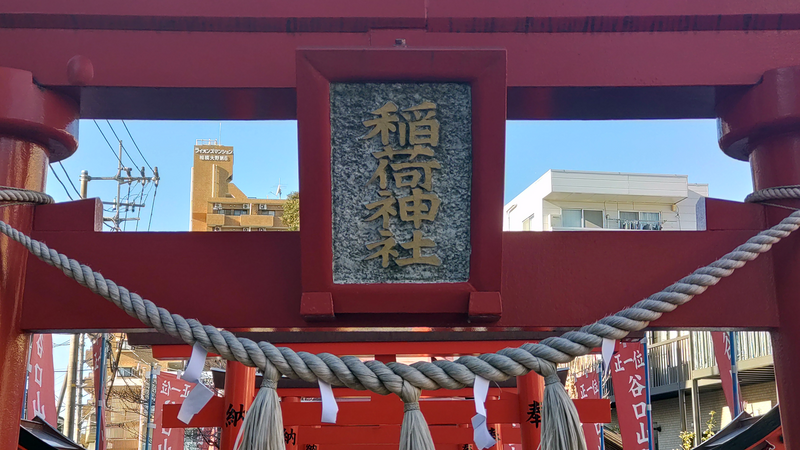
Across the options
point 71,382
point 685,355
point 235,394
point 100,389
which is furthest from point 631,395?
point 71,382

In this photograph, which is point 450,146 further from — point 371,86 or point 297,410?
point 297,410

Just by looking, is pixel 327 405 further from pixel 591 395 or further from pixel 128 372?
pixel 128 372

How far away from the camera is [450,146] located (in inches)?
98.3

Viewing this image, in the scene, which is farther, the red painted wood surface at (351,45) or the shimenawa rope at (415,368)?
the red painted wood surface at (351,45)

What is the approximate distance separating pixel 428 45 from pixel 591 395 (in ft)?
24.4

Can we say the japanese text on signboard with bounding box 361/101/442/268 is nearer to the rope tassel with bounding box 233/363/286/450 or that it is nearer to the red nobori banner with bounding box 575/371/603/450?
the rope tassel with bounding box 233/363/286/450

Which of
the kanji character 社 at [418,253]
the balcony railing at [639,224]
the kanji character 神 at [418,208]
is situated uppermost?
the balcony railing at [639,224]

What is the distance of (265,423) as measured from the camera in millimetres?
2029

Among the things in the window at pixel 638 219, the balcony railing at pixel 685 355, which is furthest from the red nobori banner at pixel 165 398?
the window at pixel 638 219

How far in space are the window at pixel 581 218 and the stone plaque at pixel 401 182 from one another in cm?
2119

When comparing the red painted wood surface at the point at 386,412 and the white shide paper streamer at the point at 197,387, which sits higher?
the white shide paper streamer at the point at 197,387

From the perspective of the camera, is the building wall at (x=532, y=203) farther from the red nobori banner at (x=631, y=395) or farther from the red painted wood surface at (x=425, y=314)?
the red painted wood surface at (x=425, y=314)

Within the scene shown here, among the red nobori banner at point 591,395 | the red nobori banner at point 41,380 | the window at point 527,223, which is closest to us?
the red nobori banner at point 41,380

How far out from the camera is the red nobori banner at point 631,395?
7.17m
